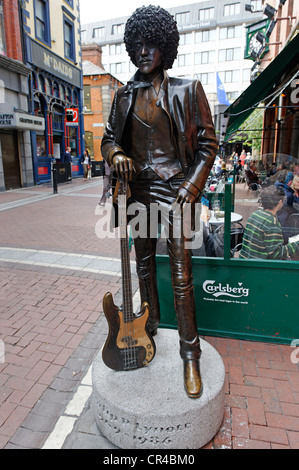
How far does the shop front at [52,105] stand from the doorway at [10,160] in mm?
1207

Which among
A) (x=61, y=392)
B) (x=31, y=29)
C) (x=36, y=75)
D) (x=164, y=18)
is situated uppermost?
(x=31, y=29)

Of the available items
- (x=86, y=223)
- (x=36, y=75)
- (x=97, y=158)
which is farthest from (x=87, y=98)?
(x=86, y=223)

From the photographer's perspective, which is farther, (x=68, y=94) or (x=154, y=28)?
(x=68, y=94)

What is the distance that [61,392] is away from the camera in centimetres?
260

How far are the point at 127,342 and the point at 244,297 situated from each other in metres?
1.35

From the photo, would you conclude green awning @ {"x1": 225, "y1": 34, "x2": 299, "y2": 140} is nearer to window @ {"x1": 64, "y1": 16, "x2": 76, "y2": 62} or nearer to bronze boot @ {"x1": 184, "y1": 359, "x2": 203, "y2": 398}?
bronze boot @ {"x1": 184, "y1": 359, "x2": 203, "y2": 398}

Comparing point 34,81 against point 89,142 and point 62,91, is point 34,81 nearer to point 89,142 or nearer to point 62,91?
point 62,91

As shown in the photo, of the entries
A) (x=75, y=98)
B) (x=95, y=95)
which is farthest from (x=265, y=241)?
(x=95, y=95)

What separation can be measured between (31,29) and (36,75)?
76.5 inches

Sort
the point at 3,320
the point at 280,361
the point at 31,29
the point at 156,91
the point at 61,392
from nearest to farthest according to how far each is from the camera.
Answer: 1. the point at 156,91
2. the point at 61,392
3. the point at 280,361
4. the point at 3,320
5. the point at 31,29

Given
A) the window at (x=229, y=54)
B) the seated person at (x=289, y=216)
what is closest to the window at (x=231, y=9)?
the window at (x=229, y=54)

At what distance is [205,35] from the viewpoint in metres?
51.1

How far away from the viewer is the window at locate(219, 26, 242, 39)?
4934 cm
